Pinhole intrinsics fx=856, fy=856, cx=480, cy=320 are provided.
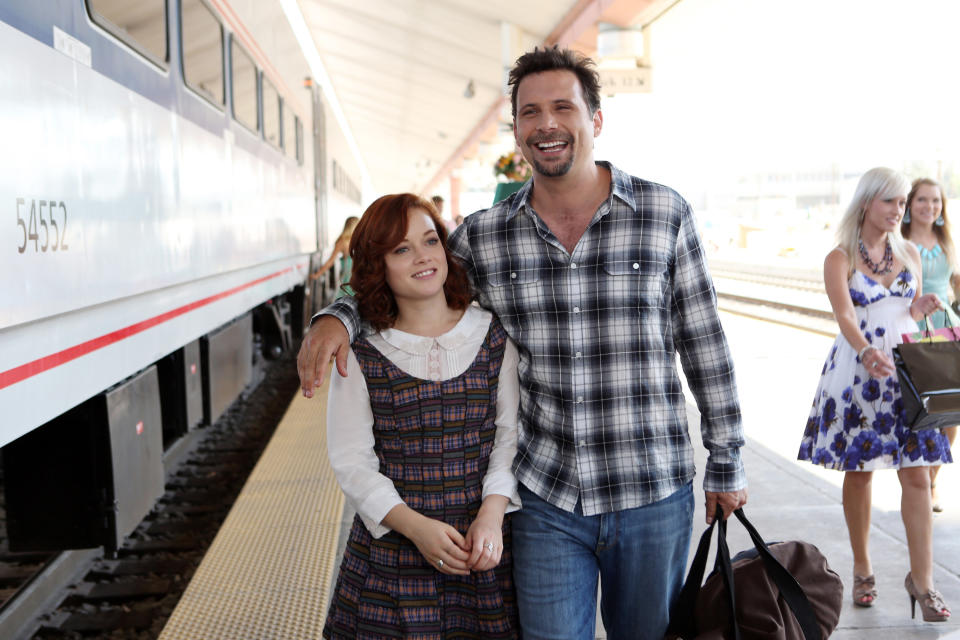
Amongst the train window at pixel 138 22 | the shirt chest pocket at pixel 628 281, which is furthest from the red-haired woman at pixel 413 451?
the train window at pixel 138 22

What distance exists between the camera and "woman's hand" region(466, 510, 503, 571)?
185 cm

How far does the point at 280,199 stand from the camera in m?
7.18

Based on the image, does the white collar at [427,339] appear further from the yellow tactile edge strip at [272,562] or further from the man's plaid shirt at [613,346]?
the yellow tactile edge strip at [272,562]

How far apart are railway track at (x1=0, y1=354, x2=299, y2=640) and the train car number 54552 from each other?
5.56ft

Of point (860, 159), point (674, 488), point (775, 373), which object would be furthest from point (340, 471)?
point (860, 159)

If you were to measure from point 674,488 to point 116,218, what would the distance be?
6.69 ft

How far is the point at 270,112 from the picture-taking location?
6770 millimetres

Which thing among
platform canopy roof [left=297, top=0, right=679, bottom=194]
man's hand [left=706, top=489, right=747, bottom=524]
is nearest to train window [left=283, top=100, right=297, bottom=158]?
platform canopy roof [left=297, top=0, right=679, bottom=194]

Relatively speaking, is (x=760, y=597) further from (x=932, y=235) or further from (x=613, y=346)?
(x=932, y=235)

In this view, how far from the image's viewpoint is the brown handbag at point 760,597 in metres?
1.93

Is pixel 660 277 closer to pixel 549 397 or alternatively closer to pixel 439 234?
pixel 549 397

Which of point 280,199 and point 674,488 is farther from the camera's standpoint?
point 280,199

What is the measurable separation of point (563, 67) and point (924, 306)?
86.3 inches

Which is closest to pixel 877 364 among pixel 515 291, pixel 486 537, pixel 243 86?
pixel 515 291
